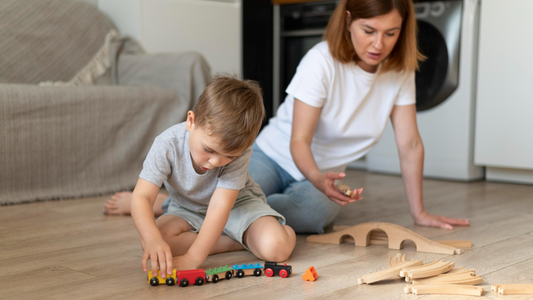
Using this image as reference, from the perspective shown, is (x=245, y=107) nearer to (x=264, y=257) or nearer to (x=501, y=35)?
(x=264, y=257)

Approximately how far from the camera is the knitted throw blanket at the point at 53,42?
1.98m

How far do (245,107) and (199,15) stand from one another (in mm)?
1708

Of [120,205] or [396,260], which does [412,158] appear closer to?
[396,260]

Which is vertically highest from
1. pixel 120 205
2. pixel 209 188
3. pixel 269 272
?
pixel 209 188

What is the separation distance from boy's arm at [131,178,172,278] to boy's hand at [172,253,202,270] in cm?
5

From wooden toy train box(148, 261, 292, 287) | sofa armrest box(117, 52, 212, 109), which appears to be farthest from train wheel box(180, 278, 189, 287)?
sofa armrest box(117, 52, 212, 109)

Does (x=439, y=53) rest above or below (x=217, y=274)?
above

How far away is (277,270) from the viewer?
38.1 inches

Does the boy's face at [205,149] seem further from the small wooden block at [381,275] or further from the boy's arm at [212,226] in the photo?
the small wooden block at [381,275]

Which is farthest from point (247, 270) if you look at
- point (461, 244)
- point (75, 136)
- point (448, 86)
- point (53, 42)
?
point (448, 86)

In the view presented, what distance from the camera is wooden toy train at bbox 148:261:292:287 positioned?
0.91 metres

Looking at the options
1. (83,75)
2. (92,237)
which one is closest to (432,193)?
(92,237)

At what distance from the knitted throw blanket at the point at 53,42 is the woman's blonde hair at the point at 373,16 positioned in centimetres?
113

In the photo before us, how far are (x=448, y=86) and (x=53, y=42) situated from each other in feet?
5.35
